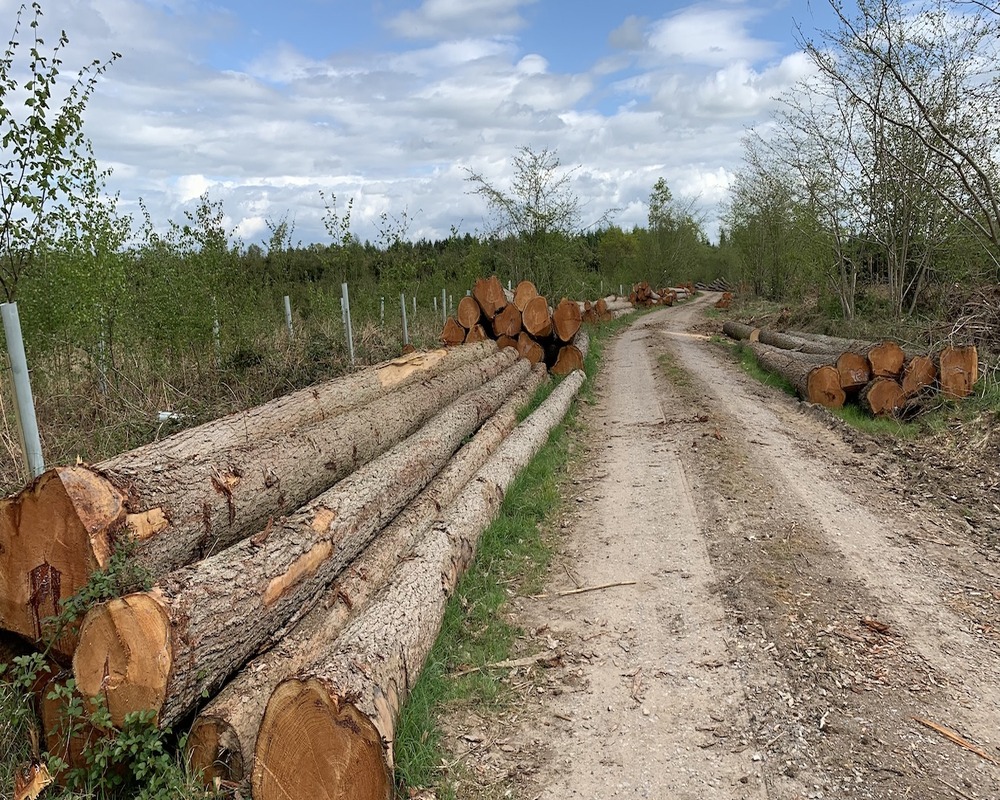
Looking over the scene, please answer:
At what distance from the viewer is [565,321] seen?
13.4 metres

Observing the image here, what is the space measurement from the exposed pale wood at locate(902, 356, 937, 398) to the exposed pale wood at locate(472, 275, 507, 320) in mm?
6797

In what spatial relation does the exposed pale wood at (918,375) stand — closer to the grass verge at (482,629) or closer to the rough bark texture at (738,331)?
the grass verge at (482,629)

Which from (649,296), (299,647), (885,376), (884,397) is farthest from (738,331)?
Answer: (649,296)

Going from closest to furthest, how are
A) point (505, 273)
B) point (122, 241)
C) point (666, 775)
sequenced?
point (666, 775) < point (122, 241) < point (505, 273)

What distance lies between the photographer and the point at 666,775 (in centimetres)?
311

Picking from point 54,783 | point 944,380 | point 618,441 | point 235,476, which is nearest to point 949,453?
point 944,380

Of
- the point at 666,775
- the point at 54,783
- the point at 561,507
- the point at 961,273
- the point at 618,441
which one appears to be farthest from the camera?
the point at 961,273

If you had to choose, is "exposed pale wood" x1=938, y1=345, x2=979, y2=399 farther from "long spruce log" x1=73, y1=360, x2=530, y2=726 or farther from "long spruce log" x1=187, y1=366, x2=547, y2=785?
"long spruce log" x1=73, y1=360, x2=530, y2=726

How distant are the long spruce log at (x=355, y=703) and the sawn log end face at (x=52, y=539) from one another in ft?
3.59

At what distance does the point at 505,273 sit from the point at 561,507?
16.0 m

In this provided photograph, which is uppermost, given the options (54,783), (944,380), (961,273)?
(961,273)

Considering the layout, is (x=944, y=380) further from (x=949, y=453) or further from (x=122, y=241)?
(x=122, y=241)

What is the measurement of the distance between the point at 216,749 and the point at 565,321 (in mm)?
11283

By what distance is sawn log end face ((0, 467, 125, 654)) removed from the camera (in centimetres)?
301
